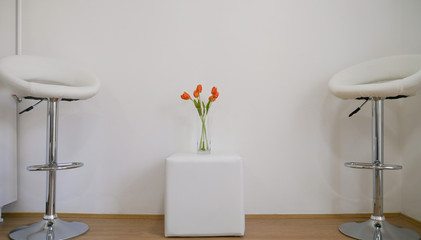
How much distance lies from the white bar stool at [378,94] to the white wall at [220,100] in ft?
0.93

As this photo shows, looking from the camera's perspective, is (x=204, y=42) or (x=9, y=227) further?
(x=204, y=42)

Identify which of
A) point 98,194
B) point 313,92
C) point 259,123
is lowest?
point 98,194

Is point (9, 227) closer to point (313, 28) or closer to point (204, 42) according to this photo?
point (204, 42)

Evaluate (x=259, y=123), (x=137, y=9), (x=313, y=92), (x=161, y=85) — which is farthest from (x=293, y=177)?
(x=137, y=9)

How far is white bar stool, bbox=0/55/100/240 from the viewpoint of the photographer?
5.27ft

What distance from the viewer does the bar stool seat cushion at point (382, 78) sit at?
160 centimetres

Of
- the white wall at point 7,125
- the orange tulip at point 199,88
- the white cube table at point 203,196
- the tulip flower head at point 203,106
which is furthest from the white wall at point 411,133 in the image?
the white wall at point 7,125

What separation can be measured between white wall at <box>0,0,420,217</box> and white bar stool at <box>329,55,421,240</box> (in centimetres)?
28

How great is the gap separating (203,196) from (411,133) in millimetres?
1549

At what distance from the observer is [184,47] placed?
2279 mm

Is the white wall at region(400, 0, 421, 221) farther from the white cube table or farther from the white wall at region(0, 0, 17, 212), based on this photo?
the white wall at region(0, 0, 17, 212)

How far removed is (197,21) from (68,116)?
1.19m

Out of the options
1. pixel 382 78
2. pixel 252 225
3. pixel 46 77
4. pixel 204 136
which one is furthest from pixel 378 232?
pixel 46 77

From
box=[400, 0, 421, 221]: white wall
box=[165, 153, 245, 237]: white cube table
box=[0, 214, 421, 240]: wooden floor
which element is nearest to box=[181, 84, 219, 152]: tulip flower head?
box=[165, 153, 245, 237]: white cube table
